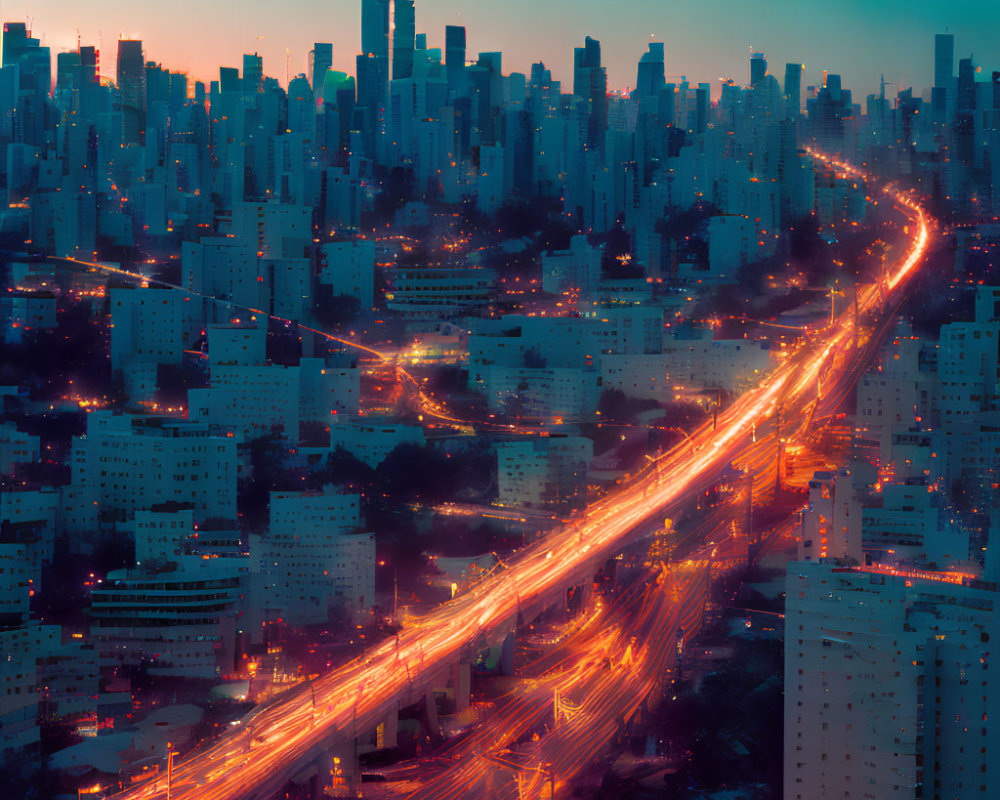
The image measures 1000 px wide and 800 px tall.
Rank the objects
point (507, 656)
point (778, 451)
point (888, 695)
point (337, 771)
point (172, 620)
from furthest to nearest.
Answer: point (778, 451) < point (172, 620) < point (507, 656) < point (337, 771) < point (888, 695)

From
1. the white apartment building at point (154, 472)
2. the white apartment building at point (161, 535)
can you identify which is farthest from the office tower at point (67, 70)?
the white apartment building at point (161, 535)

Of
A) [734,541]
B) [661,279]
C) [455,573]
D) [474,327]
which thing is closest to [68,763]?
[455,573]

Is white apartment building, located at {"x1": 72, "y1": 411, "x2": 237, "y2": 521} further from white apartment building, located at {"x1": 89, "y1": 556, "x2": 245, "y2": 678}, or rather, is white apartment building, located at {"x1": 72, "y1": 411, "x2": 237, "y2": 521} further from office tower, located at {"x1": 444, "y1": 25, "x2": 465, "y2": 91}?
office tower, located at {"x1": 444, "y1": 25, "x2": 465, "y2": 91}

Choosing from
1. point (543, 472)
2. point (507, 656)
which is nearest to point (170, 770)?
point (507, 656)

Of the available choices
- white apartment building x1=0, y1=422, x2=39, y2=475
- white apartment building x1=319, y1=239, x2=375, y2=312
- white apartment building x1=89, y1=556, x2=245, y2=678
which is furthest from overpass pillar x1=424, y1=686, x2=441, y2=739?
white apartment building x1=319, y1=239, x2=375, y2=312

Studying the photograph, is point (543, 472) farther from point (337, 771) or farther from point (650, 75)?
point (650, 75)

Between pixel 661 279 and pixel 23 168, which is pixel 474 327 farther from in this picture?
pixel 23 168
